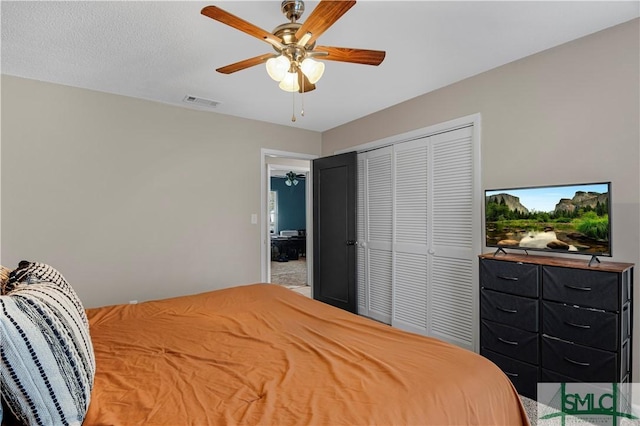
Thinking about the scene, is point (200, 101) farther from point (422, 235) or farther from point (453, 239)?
point (453, 239)

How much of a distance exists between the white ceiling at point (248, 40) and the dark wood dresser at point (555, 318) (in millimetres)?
1541

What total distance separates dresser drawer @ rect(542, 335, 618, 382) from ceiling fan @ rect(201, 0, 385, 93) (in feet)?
6.87

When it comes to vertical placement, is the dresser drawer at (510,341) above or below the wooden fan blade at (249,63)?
below

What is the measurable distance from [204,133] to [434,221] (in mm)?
2715

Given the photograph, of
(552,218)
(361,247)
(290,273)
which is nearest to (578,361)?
(552,218)

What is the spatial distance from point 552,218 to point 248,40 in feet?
7.97

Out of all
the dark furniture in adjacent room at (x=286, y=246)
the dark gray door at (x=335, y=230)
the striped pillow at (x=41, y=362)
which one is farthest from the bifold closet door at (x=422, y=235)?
the dark furniture in adjacent room at (x=286, y=246)

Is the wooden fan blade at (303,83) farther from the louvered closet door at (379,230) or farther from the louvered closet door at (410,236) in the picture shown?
the louvered closet door at (379,230)

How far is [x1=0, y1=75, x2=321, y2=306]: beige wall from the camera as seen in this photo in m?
2.84

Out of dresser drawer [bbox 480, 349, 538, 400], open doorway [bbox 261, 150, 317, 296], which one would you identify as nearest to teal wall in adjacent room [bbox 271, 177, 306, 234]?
open doorway [bbox 261, 150, 317, 296]

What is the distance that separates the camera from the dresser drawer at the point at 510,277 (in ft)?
7.25

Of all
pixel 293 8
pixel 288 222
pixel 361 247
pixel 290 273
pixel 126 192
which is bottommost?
pixel 290 273

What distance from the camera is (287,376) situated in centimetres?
129

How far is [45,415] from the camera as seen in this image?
3.00ft
